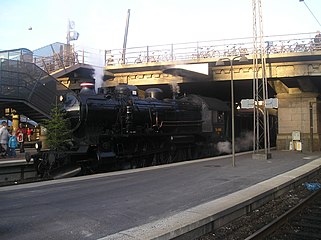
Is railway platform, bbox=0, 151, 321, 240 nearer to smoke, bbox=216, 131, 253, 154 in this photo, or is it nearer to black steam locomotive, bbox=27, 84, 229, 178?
black steam locomotive, bbox=27, 84, 229, 178

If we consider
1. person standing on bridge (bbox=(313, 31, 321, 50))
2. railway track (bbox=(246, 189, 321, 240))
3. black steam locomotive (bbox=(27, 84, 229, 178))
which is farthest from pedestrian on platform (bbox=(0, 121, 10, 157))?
person standing on bridge (bbox=(313, 31, 321, 50))

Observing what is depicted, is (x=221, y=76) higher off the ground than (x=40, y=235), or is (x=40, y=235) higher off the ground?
(x=221, y=76)

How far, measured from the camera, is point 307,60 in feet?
69.6

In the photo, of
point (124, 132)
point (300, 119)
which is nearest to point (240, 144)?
point (300, 119)

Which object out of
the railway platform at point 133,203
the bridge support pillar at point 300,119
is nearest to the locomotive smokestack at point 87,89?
the railway platform at point 133,203

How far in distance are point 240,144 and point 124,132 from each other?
37.6ft

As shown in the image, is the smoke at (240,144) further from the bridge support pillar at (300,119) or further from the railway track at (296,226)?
the railway track at (296,226)

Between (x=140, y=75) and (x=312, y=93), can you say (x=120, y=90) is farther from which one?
(x=312, y=93)

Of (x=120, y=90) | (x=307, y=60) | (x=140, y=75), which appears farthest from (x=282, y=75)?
(x=120, y=90)

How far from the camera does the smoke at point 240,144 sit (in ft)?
65.0

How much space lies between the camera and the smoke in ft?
65.0

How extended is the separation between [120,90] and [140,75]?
36.1 ft

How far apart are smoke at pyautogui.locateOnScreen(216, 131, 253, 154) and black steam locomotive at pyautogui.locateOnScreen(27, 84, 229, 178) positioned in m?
1.60

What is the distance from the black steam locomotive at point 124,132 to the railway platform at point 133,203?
2.03m
